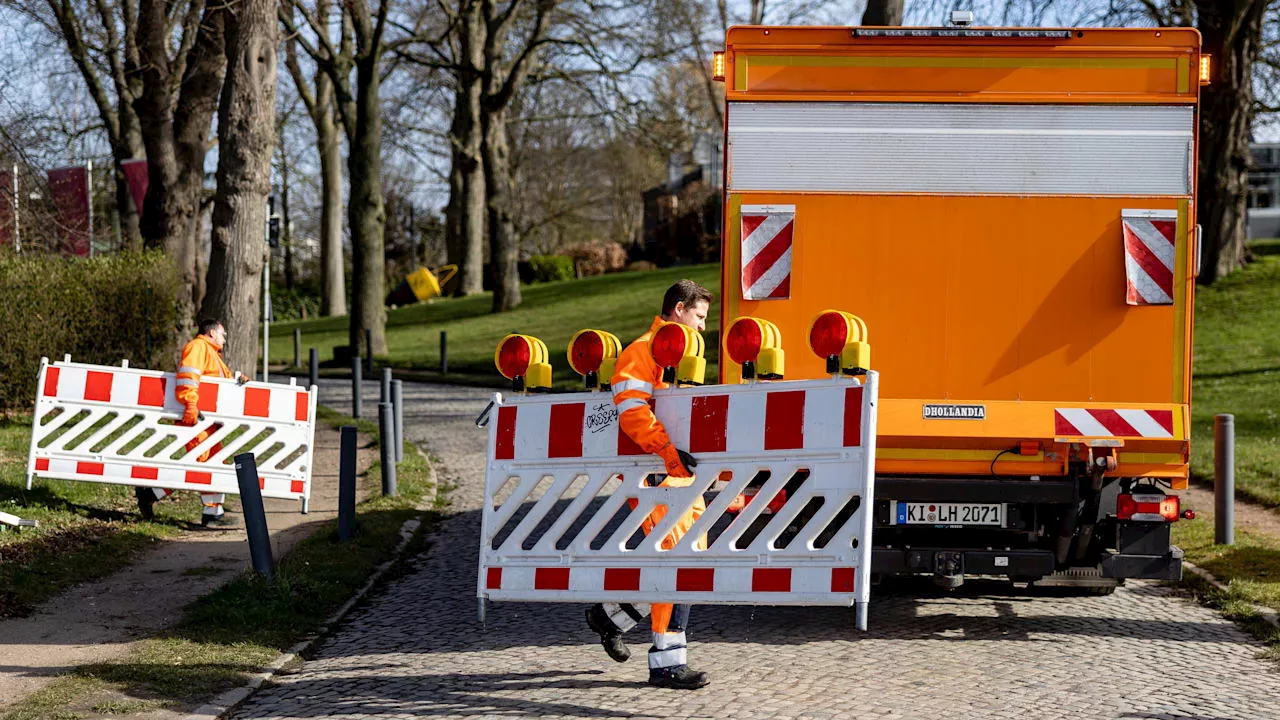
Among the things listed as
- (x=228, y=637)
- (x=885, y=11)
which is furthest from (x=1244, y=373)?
(x=228, y=637)

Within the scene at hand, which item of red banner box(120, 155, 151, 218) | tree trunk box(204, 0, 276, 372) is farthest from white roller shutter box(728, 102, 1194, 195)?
red banner box(120, 155, 151, 218)

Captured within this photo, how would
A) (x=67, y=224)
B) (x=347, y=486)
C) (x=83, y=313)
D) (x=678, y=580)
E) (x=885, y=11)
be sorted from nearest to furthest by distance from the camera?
1. (x=678, y=580)
2. (x=347, y=486)
3. (x=885, y=11)
4. (x=83, y=313)
5. (x=67, y=224)

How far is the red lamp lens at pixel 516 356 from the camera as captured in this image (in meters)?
6.82

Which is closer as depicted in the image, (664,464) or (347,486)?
(664,464)

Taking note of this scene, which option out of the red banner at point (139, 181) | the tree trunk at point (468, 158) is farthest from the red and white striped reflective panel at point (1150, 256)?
the tree trunk at point (468, 158)

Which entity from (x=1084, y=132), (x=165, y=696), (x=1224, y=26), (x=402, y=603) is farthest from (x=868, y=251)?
(x=1224, y=26)

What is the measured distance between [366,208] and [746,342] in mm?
25563

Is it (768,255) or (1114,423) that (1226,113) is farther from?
(768,255)

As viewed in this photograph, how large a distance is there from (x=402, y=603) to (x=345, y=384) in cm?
1975

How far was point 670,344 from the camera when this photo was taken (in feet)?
20.0

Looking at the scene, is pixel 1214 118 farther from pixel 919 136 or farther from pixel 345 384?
pixel 919 136

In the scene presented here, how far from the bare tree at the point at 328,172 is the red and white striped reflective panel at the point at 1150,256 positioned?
101 ft

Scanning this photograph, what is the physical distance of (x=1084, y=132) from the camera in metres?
7.68

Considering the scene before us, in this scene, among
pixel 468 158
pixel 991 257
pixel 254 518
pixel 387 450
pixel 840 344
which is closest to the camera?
pixel 840 344
